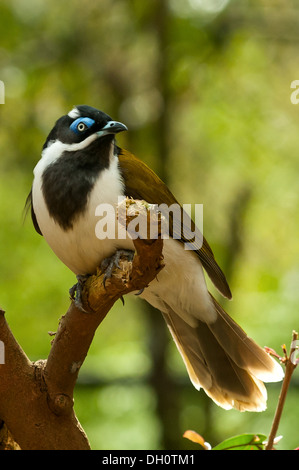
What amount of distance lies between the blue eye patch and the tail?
3.86ft

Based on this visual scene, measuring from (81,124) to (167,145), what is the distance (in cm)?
352

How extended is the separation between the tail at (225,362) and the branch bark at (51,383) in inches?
38.3

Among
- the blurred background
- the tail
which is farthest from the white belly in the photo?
the blurred background

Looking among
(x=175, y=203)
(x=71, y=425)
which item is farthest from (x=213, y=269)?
(x=71, y=425)

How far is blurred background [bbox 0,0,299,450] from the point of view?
6.57m

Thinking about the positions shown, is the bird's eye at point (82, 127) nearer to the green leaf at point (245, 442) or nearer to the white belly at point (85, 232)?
the white belly at point (85, 232)

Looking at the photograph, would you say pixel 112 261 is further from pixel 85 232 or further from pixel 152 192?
pixel 152 192

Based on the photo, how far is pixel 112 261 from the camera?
3.08 metres

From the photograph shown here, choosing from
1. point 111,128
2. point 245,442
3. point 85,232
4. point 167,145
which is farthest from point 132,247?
point 167,145

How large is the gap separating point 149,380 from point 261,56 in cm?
349

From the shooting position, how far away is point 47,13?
6.82m

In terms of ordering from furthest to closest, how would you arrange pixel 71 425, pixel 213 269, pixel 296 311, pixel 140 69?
pixel 140 69 < pixel 296 311 < pixel 213 269 < pixel 71 425

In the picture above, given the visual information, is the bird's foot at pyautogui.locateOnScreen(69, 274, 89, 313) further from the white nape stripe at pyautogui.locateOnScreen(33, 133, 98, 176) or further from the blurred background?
the blurred background

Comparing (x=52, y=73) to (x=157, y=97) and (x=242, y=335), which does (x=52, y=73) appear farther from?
(x=242, y=335)
